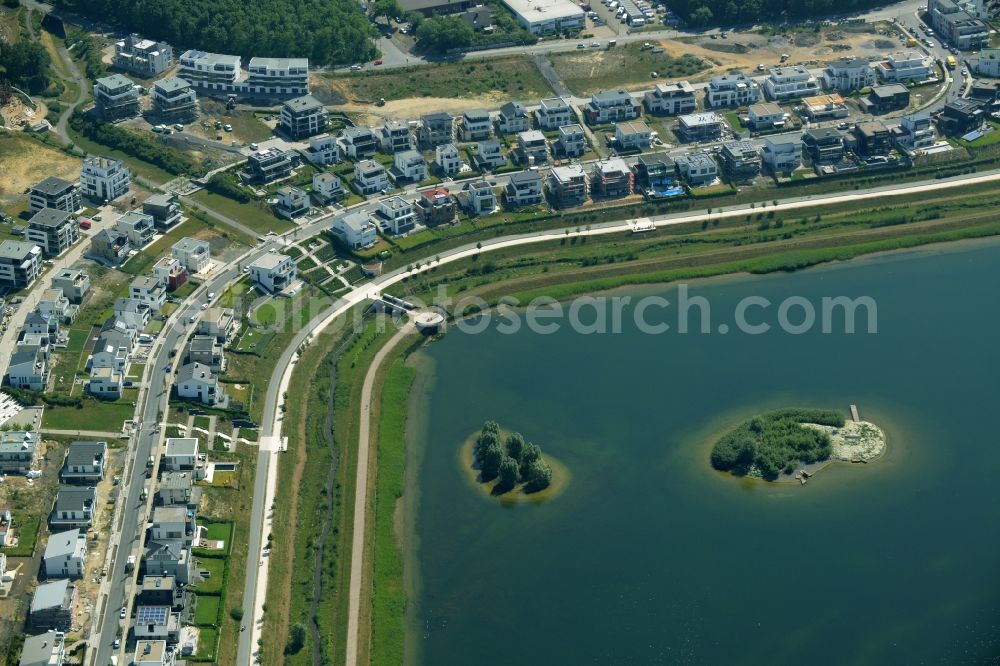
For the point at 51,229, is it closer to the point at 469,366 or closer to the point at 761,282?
the point at 469,366

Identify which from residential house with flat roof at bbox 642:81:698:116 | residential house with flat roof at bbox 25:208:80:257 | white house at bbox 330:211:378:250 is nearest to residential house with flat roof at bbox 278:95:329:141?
white house at bbox 330:211:378:250

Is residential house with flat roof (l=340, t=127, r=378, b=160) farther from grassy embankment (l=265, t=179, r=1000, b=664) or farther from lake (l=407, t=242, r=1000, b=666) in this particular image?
lake (l=407, t=242, r=1000, b=666)

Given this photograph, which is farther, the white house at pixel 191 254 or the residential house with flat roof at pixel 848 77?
the residential house with flat roof at pixel 848 77

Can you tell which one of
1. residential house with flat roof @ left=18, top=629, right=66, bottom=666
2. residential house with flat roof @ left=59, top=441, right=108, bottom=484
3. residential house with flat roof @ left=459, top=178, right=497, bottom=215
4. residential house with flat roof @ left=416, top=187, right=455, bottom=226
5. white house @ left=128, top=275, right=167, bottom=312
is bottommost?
residential house with flat roof @ left=18, top=629, right=66, bottom=666

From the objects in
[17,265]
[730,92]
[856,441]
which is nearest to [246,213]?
[17,265]

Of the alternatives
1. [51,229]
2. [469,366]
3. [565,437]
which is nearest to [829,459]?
[565,437]

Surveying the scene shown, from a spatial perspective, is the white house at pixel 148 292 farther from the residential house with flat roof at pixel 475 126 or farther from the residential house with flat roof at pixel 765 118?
the residential house with flat roof at pixel 765 118

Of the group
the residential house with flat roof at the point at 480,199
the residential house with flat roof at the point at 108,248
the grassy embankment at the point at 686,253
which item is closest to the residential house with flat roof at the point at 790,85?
the grassy embankment at the point at 686,253
